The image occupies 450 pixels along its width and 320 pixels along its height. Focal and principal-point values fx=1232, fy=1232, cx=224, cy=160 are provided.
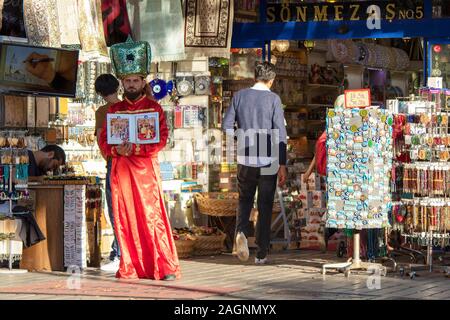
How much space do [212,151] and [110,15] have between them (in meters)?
2.15

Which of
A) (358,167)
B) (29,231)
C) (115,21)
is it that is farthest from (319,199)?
(29,231)

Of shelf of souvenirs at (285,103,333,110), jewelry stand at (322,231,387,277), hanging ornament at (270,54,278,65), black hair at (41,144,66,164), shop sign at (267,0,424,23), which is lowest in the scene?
Answer: jewelry stand at (322,231,387,277)

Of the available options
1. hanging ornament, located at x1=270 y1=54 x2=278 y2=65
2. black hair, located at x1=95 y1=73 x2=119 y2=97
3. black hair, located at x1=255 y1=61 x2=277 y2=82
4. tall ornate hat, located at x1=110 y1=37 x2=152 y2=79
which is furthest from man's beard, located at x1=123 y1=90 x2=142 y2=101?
hanging ornament, located at x1=270 y1=54 x2=278 y2=65

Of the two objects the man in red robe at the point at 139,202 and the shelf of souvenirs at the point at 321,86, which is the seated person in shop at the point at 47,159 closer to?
the man in red robe at the point at 139,202

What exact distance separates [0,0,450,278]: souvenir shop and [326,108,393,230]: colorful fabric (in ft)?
0.04

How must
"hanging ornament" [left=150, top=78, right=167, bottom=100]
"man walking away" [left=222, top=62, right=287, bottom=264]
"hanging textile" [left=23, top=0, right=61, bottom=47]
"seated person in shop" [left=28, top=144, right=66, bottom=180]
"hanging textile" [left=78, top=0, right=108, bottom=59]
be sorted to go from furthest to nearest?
1. "hanging ornament" [left=150, top=78, right=167, bottom=100]
2. "hanging textile" [left=78, top=0, right=108, bottom=59]
3. "hanging textile" [left=23, top=0, right=61, bottom=47]
4. "seated person in shop" [left=28, top=144, right=66, bottom=180]
5. "man walking away" [left=222, top=62, right=287, bottom=264]

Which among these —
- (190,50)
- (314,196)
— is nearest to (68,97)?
(190,50)

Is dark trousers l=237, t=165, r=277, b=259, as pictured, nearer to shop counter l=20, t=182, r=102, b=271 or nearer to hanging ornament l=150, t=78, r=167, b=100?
shop counter l=20, t=182, r=102, b=271

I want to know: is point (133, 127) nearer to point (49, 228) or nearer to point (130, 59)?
point (130, 59)

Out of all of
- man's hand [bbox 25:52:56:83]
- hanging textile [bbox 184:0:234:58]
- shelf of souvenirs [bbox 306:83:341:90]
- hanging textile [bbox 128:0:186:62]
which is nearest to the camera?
man's hand [bbox 25:52:56:83]

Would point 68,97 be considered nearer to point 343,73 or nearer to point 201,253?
point 201,253

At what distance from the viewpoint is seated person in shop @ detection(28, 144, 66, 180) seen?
41.9ft

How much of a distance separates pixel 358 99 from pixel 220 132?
4.19 m

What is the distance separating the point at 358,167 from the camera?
1135cm
